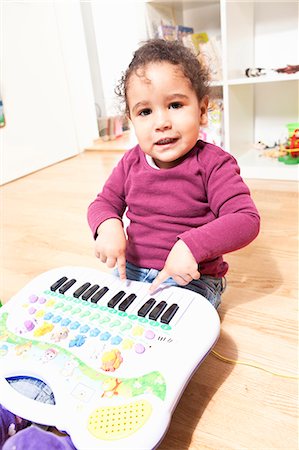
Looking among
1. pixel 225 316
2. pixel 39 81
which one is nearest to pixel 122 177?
pixel 225 316

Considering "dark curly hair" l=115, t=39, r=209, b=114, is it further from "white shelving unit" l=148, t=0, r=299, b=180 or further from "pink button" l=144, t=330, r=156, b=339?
"white shelving unit" l=148, t=0, r=299, b=180

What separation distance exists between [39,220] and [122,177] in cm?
65

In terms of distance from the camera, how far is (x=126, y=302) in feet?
1.84

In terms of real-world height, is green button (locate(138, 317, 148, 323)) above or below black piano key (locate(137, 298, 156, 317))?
below

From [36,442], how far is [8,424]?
3.1 inches

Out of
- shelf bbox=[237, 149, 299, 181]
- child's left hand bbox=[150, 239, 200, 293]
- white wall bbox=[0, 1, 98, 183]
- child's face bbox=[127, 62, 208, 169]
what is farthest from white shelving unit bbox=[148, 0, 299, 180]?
child's left hand bbox=[150, 239, 200, 293]

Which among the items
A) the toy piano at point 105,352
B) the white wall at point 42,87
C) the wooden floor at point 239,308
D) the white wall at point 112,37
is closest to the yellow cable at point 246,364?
the wooden floor at point 239,308

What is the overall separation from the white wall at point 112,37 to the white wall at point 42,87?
242 mm

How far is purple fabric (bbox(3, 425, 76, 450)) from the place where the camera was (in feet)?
1.34

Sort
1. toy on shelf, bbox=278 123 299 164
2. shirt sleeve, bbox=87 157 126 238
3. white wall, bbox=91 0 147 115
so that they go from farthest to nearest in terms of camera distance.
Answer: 1. white wall, bbox=91 0 147 115
2. toy on shelf, bbox=278 123 299 164
3. shirt sleeve, bbox=87 157 126 238

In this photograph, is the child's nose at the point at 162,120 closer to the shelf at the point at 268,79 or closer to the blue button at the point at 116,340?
the blue button at the point at 116,340

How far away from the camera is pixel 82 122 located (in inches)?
87.0

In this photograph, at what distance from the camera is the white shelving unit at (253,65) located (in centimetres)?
135

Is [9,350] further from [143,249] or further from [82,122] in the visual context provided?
[82,122]
